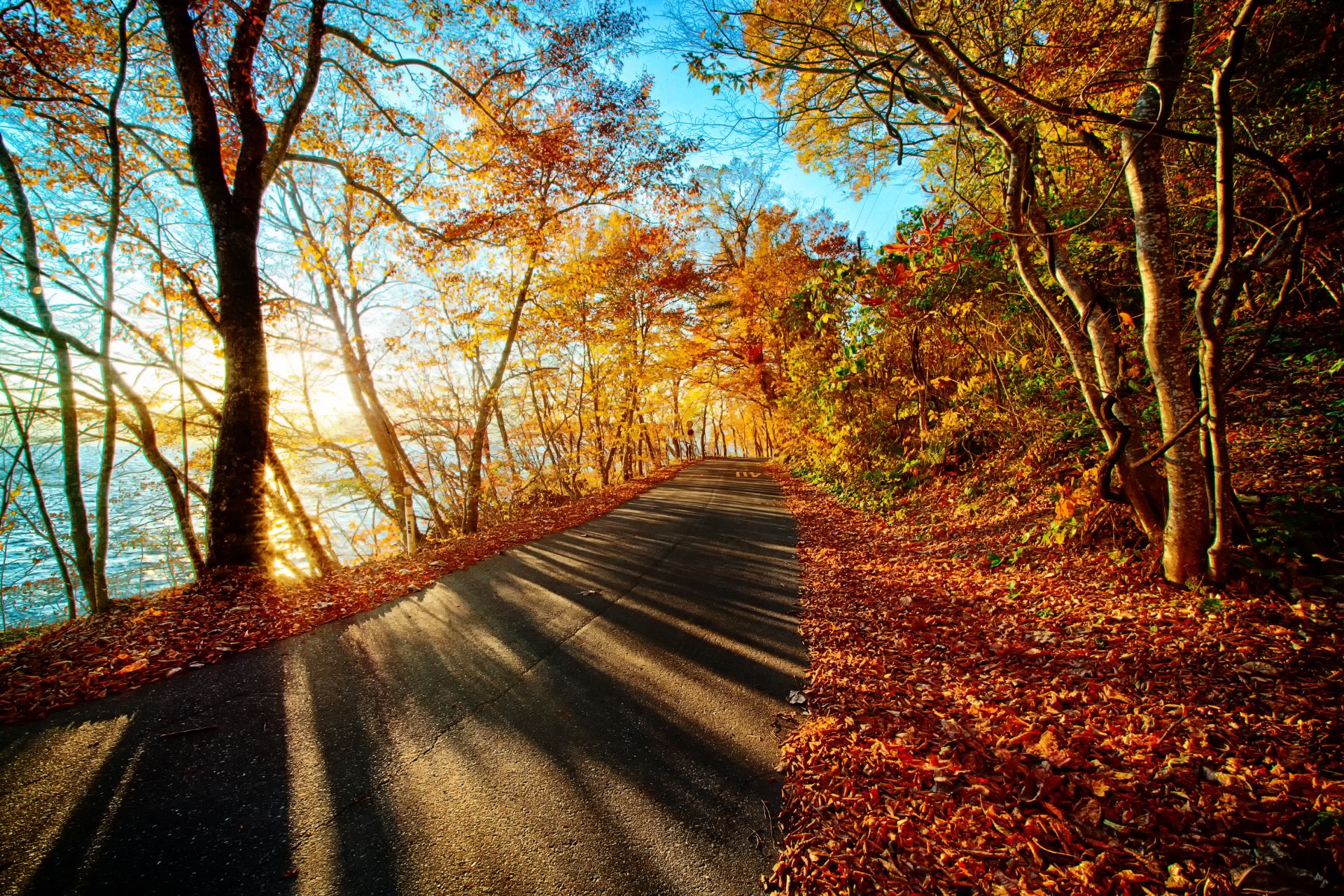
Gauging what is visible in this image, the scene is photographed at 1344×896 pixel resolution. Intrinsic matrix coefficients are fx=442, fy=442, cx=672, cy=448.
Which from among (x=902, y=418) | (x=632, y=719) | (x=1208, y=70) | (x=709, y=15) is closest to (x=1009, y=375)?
(x=902, y=418)

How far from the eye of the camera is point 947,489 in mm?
6789

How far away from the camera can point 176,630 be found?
3822 mm

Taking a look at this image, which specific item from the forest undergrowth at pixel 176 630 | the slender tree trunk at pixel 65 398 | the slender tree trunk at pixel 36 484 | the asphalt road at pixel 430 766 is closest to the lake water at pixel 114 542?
the slender tree trunk at pixel 36 484

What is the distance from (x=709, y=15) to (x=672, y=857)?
532 centimetres

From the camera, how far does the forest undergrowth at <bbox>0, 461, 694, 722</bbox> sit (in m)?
3.04

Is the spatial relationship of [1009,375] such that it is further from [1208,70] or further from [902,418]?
[1208,70]

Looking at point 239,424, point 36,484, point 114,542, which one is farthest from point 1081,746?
point 114,542

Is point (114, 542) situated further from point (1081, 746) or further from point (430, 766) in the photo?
point (1081, 746)

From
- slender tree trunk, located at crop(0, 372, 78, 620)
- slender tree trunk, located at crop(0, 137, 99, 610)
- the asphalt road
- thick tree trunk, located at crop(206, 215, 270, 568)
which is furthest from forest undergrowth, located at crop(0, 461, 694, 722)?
slender tree trunk, located at crop(0, 372, 78, 620)

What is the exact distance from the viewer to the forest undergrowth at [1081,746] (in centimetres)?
170

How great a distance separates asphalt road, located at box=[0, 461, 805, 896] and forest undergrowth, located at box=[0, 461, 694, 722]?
21cm

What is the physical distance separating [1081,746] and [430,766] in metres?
3.49

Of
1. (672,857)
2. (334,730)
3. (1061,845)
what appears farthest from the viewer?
Answer: (334,730)

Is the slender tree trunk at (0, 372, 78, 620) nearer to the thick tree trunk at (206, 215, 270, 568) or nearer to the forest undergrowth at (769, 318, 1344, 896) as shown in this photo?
the thick tree trunk at (206, 215, 270, 568)
